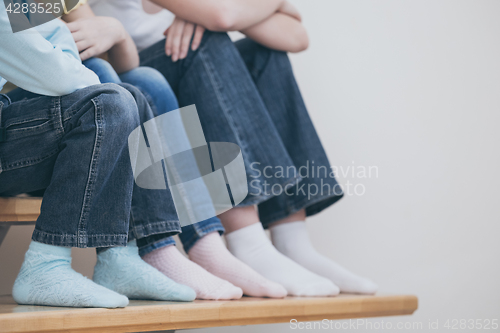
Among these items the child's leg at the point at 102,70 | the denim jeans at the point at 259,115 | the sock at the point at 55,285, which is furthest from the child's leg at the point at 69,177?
the denim jeans at the point at 259,115

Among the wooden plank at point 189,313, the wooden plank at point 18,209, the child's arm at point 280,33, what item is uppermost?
the child's arm at point 280,33

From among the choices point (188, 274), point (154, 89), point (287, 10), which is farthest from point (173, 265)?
point (287, 10)

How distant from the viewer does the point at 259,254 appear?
2.06ft

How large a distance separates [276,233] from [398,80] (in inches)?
25.7

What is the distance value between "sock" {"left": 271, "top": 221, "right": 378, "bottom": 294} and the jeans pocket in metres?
0.42

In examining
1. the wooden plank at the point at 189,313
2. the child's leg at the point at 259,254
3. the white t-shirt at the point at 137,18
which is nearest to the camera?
the wooden plank at the point at 189,313

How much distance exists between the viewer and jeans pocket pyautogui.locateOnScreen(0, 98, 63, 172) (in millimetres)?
424

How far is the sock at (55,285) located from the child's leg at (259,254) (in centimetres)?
25

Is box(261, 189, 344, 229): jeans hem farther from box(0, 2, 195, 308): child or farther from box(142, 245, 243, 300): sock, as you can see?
box(0, 2, 195, 308): child

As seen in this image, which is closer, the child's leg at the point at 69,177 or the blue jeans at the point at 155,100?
the child's leg at the point at 69,177

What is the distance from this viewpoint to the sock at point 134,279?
1.55 ft

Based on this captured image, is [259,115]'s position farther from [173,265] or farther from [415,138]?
[415,138]

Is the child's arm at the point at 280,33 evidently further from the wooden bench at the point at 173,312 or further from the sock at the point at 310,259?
the wooden bench at the point at 173,312

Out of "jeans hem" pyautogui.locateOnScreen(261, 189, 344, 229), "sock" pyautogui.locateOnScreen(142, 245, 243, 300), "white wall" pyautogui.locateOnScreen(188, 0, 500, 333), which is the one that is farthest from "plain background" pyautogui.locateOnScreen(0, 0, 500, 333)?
"sock" pyautogui.locateOnScreen(142, 245, 243, 300)
